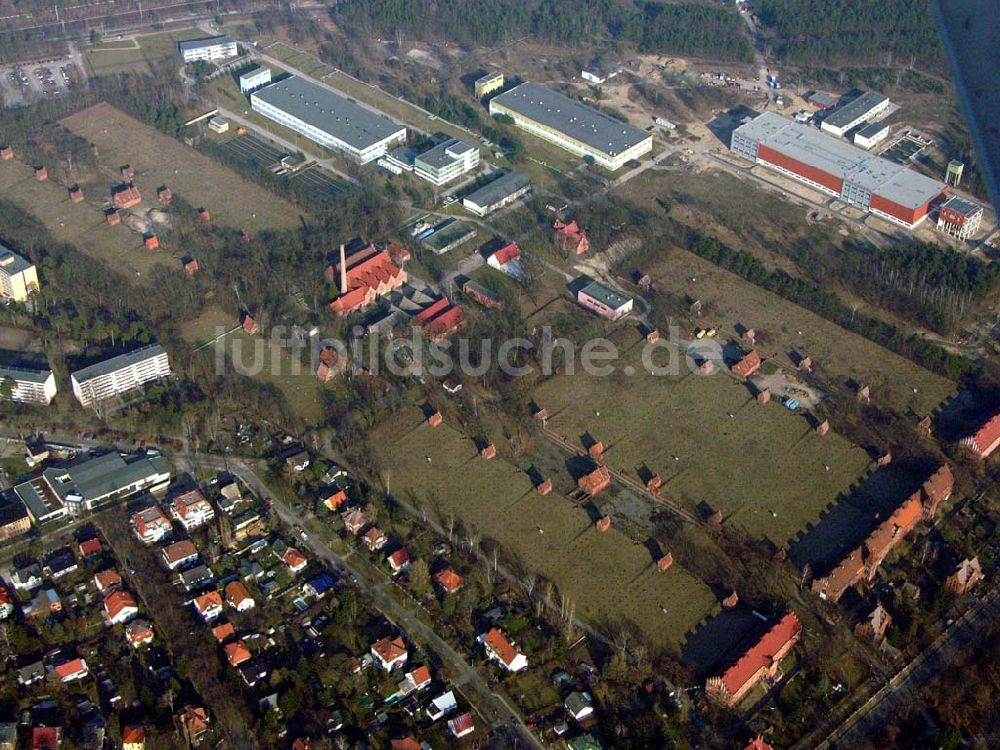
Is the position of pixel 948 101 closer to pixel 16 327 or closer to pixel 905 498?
pixel 905 498

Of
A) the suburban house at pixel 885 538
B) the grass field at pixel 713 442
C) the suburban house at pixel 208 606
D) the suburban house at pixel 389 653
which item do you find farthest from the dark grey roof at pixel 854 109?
the suburban house at pixel 208 606

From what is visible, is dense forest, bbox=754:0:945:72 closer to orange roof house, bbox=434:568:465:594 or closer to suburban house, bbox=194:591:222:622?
orange roof house, bbox=434:568:465:594

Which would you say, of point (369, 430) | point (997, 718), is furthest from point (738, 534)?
point (369, 430)

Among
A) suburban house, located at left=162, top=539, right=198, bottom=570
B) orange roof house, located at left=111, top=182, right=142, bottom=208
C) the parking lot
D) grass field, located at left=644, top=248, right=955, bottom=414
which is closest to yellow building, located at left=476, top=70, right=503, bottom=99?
grass field, located at left=644, top=248, right=955, bottom=414

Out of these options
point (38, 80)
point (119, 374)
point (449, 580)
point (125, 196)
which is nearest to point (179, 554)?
point (449, 580)

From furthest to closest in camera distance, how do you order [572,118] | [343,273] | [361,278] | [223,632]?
[572,118] < [361,278] < [343,273] < [223,632]

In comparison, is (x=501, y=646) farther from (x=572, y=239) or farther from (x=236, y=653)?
(x=572, y=239)
